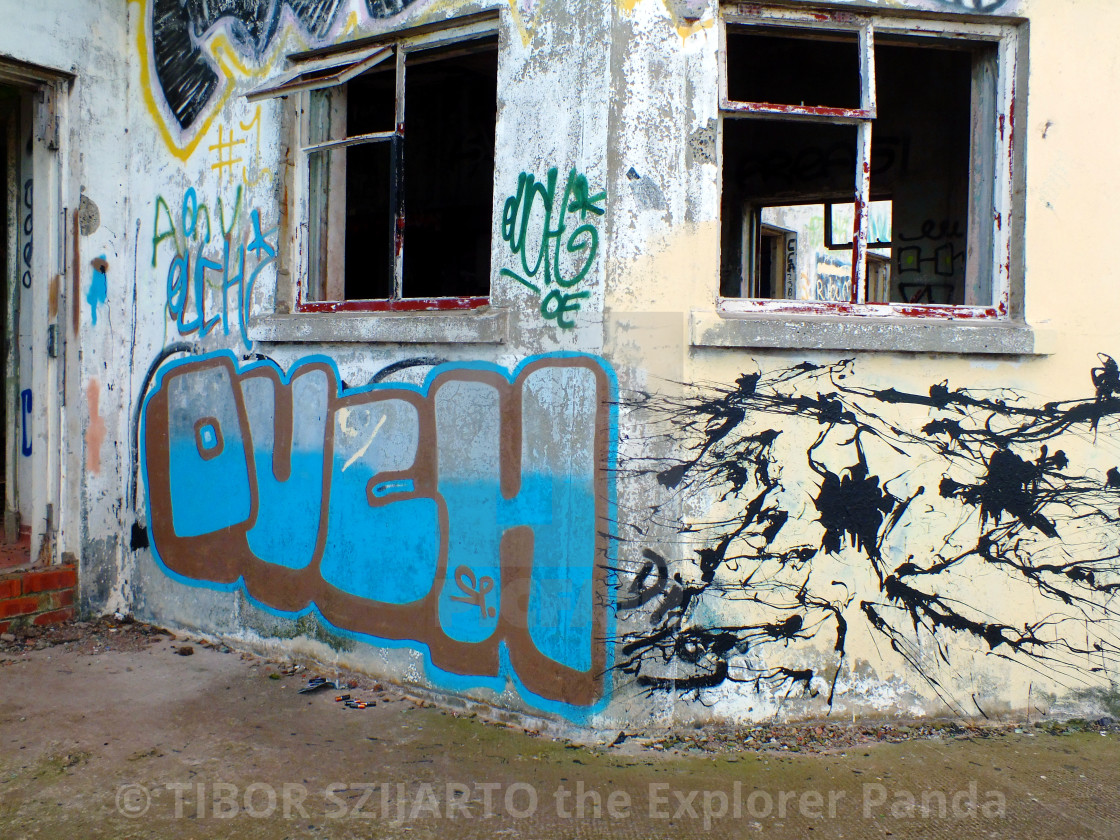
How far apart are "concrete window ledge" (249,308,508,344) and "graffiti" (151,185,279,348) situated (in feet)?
0.79

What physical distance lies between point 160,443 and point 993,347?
13.4 ft

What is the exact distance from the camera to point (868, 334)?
3.66 metres

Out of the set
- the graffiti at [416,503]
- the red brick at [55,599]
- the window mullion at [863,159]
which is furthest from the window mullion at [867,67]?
the red brick at [55,599]

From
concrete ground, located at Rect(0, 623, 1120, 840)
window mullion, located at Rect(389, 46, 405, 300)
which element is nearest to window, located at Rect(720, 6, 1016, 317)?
window mullion, located at Rect(389, 46, 405, 300)

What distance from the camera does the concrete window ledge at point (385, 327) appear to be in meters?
3.76

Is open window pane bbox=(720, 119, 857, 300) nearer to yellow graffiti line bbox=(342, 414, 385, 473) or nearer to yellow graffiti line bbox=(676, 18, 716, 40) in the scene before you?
yellow graffiti line bbox=(676, 18, 716, 40)

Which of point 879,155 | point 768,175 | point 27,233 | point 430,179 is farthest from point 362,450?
point 879,155

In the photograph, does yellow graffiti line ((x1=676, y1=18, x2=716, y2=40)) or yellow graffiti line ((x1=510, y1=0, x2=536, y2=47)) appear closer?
yellow graffiti line ((x1=676, y1=18, x2=716, y2=40))

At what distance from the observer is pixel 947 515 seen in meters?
3.79

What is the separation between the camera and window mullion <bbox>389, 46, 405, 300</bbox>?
160 inches

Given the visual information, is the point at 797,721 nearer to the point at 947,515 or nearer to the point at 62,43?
the point at 947,515

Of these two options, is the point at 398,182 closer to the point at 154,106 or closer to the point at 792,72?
the point at 154,106

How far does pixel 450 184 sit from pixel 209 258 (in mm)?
3679

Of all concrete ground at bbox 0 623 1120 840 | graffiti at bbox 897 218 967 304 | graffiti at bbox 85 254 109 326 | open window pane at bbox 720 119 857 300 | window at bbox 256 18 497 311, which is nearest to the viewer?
concrete ground at bbox 0 623 1120 840
